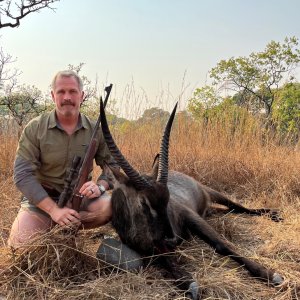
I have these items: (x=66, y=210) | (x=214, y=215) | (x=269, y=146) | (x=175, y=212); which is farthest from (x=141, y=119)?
(x=66, y=210)

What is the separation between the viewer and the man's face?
363cm

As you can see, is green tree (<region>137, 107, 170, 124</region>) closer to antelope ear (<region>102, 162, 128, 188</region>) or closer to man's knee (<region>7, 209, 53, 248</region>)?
antelope ear (<region>102, 162, 128, 188</region>)

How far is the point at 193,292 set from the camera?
2.81 meters

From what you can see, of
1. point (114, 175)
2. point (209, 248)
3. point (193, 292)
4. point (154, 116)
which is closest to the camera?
point (193, 292)

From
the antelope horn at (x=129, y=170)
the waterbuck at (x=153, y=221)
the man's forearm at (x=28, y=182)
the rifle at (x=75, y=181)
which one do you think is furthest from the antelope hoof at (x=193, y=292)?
the man's forearm at (x=28, y=182)

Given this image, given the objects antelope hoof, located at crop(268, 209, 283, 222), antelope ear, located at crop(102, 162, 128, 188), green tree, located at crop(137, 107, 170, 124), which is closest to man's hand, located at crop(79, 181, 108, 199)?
antelope ear, located at crop(102, 162, 128, 188)

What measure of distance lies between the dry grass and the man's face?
1.13 meters

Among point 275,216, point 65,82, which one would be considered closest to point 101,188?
point 65,82

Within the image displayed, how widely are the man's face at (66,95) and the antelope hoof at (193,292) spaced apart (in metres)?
1.85

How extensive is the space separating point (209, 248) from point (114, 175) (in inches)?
45.7

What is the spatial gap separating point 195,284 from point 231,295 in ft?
0.88

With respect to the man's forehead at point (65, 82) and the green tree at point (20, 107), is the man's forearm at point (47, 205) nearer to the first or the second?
the man's forehead at point (65, 82)

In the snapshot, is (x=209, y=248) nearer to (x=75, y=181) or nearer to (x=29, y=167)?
(x=75, y=181)

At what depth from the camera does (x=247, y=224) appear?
15.6 ft
